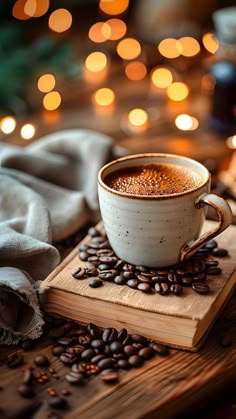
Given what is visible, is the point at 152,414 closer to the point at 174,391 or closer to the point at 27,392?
the point at 174,391

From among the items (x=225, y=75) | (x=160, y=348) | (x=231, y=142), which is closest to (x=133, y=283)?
(x=160, y=348)

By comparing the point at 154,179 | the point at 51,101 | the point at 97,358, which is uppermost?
the point at 154,179

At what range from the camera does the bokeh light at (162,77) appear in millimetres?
2316

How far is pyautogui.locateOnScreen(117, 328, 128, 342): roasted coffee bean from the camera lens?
3.49 feet

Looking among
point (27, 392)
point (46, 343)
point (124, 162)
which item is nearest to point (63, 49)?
point (124, 162)

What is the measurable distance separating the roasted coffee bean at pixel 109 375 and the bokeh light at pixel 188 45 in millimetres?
1652

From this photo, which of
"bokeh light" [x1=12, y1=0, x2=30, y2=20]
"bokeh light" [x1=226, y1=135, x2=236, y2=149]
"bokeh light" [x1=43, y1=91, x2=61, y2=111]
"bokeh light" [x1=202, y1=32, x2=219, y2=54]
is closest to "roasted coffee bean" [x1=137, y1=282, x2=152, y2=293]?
"bokeh light" [x1=226, y1=135, x2=236, y2=149]

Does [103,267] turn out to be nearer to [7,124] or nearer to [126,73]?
[7,124]

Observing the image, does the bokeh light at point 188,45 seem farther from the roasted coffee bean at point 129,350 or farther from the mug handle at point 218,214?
the roasted coffee bean at point 129,350

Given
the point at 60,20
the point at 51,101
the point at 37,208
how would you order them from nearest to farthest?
the point at 37,208 → the point at 51,101 → the point at 60,20

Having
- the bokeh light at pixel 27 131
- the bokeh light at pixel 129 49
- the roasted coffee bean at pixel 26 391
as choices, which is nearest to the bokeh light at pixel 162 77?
the bokeh light at pixel 129 49

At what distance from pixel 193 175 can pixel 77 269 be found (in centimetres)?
29

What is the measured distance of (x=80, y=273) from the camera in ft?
3.73

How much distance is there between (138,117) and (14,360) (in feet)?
3.90
